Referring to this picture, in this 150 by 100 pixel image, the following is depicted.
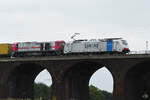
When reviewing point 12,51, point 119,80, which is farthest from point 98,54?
point 12,51

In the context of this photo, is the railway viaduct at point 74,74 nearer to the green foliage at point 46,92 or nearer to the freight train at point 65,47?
the freight train at point 65,47

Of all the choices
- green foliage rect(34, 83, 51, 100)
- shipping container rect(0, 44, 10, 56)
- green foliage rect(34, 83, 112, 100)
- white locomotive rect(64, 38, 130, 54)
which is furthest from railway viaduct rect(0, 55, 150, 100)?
green foliage rect(34, 83, 51, 100)

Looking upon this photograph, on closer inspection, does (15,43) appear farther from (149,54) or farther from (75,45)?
(149,54)

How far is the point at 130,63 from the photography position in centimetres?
6116

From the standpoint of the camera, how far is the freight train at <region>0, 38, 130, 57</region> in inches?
2611

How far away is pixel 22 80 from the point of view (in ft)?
249

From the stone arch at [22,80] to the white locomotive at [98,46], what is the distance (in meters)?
9.18

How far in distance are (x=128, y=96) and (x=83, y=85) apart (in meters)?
14.0

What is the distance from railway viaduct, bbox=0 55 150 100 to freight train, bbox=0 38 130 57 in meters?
3.18

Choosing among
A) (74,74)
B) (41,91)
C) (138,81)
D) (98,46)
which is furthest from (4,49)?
(41,91)

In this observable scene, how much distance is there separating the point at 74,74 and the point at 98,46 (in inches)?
323

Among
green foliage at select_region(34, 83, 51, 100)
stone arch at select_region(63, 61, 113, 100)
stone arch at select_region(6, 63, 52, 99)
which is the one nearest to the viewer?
stone arch at select_region(63, 61, 113, 100)

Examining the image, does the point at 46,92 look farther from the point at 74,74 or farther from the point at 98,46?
the point at 98,46

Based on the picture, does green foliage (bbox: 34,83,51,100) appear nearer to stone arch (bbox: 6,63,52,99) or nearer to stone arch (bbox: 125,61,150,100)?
stone arch (bbox: 6,63,52,99)
